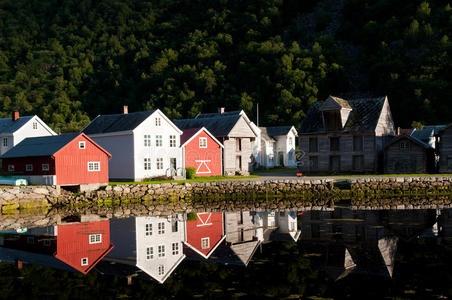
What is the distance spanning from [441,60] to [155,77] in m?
64.1

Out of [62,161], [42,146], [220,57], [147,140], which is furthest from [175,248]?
[220,57]

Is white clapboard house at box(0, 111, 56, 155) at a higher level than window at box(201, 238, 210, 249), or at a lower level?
higher

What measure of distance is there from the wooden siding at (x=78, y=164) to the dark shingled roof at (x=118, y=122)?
5304mm

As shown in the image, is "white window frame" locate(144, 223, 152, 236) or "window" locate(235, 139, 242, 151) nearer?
"white window frame" locate(144, 223, 152, 236)

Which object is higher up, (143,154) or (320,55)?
(320,55)

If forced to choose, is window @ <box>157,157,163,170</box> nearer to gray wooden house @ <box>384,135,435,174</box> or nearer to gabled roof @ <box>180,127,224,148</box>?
gabled roof @ <box>180,127,224,148</box>

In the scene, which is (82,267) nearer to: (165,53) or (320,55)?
(320,55)

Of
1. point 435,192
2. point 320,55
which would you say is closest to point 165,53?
point 320,55

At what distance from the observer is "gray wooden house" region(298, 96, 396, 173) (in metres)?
46.4

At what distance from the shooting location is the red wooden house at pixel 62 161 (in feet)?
112

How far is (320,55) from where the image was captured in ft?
346

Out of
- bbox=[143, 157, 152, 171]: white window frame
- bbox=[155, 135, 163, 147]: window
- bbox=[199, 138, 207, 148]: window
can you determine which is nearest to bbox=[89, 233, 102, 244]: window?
bbox=[143, 157, 152, 171]: white window frame

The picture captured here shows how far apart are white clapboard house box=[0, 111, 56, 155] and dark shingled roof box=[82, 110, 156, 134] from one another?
375 inches

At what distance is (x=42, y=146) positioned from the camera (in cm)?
3638
